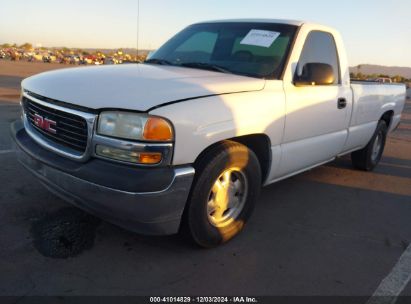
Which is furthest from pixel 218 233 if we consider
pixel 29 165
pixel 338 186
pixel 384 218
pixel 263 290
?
pixel 338 186

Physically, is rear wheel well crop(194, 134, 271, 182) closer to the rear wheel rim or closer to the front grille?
the front grille

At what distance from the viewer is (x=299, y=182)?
17.2 feet

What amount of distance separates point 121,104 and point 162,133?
1.08 ft

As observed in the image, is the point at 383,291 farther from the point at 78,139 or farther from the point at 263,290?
the point at 78,139

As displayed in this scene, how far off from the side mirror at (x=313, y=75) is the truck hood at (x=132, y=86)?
0.54 m

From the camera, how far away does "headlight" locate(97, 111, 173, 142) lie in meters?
2.61

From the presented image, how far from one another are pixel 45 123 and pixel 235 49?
6.43 ft

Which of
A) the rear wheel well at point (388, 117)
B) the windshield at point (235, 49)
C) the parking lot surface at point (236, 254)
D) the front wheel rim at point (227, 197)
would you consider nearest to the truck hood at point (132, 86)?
the windshield at point (235, 49)

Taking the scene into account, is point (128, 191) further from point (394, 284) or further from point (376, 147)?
point (376, 147)

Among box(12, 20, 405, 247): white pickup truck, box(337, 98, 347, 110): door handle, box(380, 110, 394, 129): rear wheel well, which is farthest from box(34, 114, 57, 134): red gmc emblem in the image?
box(380, 110, 394, 129): rear wheel well

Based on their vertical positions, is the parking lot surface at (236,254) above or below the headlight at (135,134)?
below

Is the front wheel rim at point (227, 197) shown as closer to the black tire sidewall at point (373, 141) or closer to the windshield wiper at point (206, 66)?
the windshield wiper at point (206, 66)

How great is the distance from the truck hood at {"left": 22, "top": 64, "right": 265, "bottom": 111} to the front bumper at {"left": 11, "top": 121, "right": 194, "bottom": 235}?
1.40ft

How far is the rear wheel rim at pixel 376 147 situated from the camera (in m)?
6.06
